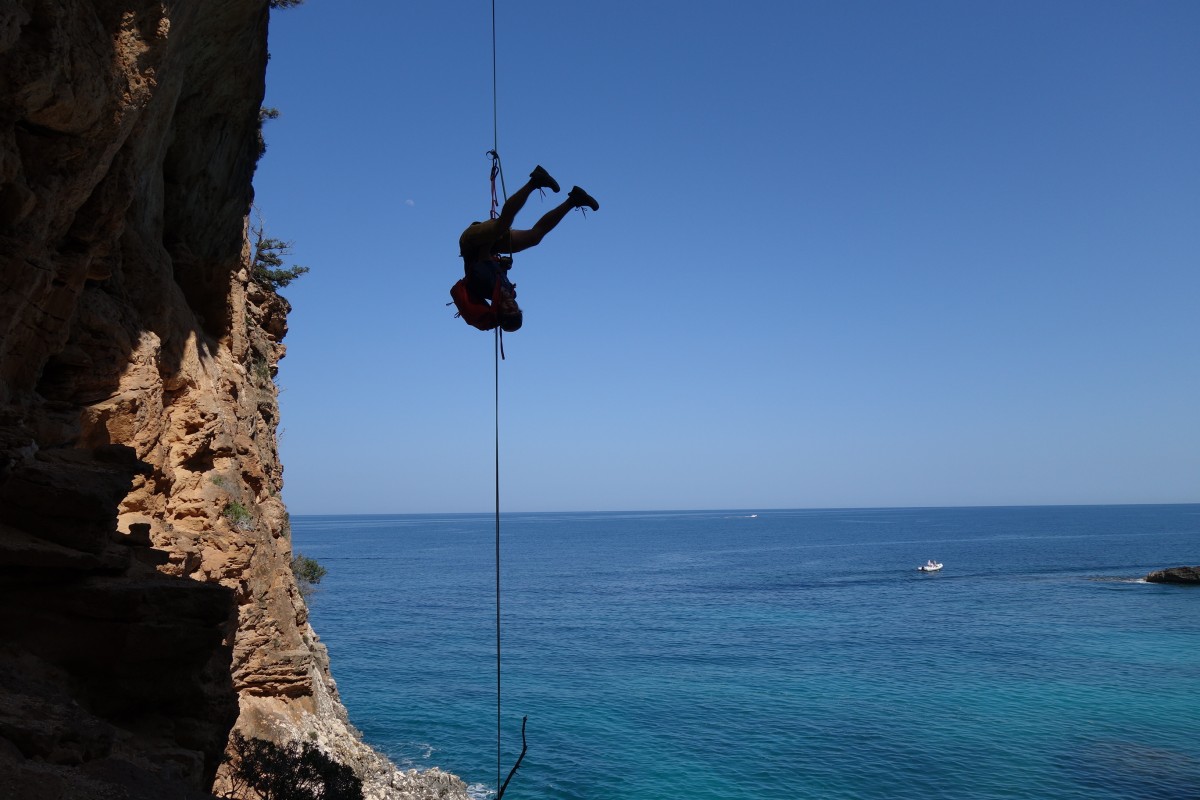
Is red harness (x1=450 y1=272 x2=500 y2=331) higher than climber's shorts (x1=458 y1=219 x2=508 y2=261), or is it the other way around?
climber's shorts (x1=458 y1=219 x2=508 y2=261)

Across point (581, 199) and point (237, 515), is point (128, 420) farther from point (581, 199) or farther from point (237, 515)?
point (581, 199)

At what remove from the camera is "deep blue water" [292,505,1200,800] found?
930 inches

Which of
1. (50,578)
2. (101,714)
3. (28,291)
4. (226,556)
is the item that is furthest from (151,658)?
(226,556)

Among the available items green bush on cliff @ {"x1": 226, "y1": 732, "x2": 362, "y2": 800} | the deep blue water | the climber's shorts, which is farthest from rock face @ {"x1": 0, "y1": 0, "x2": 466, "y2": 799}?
the deep blue water

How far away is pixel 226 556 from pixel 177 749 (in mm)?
7211

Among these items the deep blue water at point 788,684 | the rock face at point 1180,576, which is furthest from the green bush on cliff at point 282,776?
the rock face at point 1180,576

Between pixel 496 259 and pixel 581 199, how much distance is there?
4.15ft

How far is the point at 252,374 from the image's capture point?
18469mm

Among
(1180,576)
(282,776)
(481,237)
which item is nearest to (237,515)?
(282,776)

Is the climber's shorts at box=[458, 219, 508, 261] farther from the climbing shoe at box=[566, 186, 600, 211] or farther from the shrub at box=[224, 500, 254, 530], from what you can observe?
the shrub at box=[224, 500, 254, 530]

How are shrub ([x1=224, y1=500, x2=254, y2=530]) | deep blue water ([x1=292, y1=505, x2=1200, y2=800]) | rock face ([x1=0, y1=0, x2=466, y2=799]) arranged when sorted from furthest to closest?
1. deep blue water ([x1=292, y1=505, x2=1200, y2=800])
2. shrub ([x1=224, y1=500, x2=254, y2=530])
3. rock face ([x1=0, y1=0, x2=466, y2=799])

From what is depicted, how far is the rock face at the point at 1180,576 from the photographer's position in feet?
205

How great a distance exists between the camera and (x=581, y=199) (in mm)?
8500

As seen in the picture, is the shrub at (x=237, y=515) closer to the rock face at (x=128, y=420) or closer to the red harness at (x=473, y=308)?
the rock face at (x=128, y=420)
